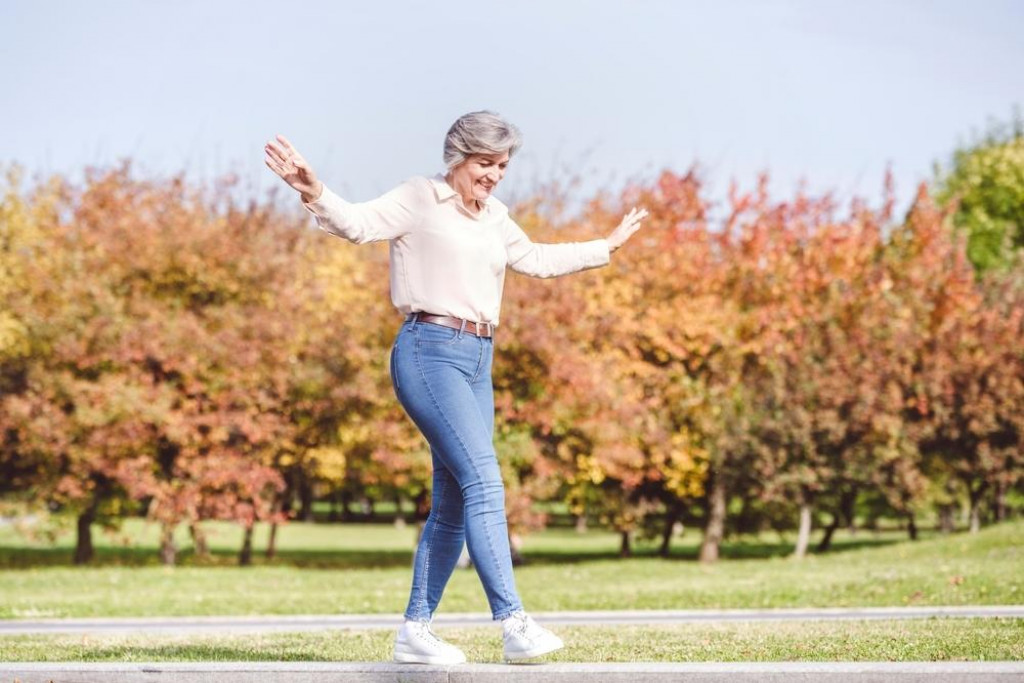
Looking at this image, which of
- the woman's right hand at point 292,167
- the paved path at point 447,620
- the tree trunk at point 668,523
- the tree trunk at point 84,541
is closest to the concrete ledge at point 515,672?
the woman's right hand at point 292,167

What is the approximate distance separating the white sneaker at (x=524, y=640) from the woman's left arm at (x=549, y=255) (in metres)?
1.59

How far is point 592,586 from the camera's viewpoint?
19438mm

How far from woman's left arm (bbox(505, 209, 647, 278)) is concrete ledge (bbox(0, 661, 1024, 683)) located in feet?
6.05

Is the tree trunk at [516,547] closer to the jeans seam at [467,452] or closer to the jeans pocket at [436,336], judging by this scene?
the jeans seam at [467,452]

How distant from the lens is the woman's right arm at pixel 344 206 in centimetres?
499

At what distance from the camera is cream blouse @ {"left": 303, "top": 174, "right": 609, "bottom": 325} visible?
5.31 m

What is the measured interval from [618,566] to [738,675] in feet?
73.4

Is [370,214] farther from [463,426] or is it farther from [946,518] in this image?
[946,518]

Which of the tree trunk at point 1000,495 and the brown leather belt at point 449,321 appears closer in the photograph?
the brown leather belt at point 449,321

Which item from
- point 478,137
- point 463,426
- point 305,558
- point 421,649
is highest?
point 478,137

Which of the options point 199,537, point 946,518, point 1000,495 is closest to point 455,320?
point 199,537

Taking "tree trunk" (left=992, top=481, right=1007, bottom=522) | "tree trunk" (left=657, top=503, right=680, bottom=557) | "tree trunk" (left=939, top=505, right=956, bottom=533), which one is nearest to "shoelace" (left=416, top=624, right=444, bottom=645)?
"tree trunk" (left=992, top=481, right=1007, bottom=522)

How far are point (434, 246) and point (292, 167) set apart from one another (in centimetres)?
72

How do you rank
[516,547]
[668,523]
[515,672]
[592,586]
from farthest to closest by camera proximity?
[668,523] → [516,547] → [592,586] → [515,672]
